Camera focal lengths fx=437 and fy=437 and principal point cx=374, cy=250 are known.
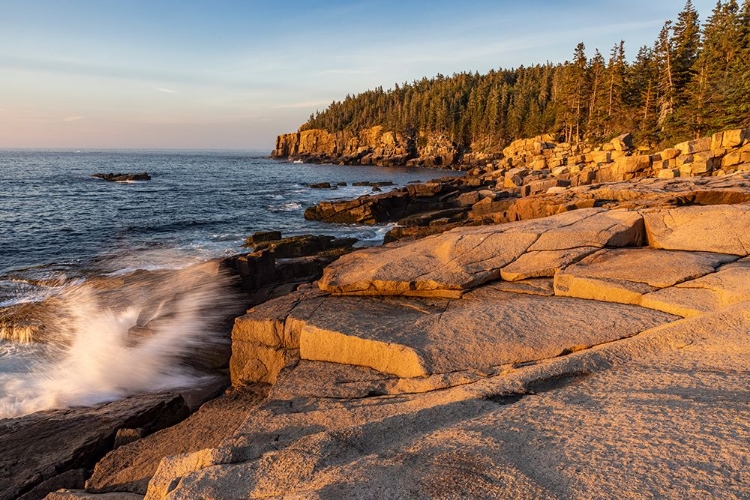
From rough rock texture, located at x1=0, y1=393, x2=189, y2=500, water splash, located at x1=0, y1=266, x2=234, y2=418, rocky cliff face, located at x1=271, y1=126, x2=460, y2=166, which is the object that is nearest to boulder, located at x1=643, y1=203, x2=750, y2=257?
rough rock texture, located at x1=0, y1=393, x2=189, y2=500

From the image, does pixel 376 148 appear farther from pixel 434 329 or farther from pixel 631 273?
pixel 434 329

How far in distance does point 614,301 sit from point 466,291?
2.63 metres

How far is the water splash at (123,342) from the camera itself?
10672mm

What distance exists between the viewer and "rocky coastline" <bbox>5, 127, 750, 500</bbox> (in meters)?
3.46

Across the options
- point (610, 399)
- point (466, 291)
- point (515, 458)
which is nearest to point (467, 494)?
point (515, 458)

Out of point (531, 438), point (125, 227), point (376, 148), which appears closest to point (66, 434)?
point (531, 438)

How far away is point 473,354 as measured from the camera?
6.23 metres

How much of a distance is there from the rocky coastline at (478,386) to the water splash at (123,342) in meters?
1.20

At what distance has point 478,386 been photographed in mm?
5164

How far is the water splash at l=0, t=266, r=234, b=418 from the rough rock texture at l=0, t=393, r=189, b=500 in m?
1.53

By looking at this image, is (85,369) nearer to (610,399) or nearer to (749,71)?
(610,399)

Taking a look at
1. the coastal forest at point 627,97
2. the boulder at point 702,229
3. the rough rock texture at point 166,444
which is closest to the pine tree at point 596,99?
the coastal forest at point 627,97

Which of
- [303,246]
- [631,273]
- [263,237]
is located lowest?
[263,237]

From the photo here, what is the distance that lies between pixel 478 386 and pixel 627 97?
225 feet
